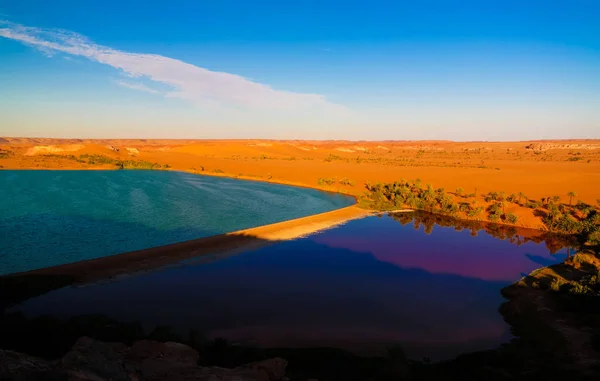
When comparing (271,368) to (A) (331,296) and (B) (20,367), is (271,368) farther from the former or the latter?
(A) (331,296)

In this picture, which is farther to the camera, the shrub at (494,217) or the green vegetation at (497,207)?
the shrub at (494,217)

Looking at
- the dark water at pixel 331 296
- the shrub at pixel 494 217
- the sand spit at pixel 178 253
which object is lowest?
the dark water at pixel 331 296

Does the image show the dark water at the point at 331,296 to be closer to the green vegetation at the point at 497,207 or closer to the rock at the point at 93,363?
the green vegetation at the point at 497,207

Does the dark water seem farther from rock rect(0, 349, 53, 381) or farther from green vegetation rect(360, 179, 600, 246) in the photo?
rock rect(0, 349, 53, 381)

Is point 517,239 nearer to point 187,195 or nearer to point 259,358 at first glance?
point 259,358

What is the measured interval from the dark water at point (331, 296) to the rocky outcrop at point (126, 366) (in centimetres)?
387

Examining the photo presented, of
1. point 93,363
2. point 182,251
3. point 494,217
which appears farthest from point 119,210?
point 494,217

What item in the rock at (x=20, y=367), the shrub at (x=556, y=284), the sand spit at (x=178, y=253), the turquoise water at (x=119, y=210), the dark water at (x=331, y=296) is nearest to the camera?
the rock at (x=20, y=367)

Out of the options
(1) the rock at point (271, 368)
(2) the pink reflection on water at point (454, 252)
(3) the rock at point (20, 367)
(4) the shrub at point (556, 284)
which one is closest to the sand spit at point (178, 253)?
(2) the pink reflection on water at point (454, 252)

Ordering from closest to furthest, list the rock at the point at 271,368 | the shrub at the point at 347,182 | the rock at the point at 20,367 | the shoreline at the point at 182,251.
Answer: the rock at the point at 20,367
the rock at the point at 271,368
the shoreline at the point at 182,251
the shrub at the point at 347,182

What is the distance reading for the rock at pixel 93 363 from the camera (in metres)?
6.10

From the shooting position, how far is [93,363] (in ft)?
22.0

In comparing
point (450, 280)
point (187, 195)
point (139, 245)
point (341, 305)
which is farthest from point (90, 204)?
point (450, 280)

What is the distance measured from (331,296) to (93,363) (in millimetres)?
10976
